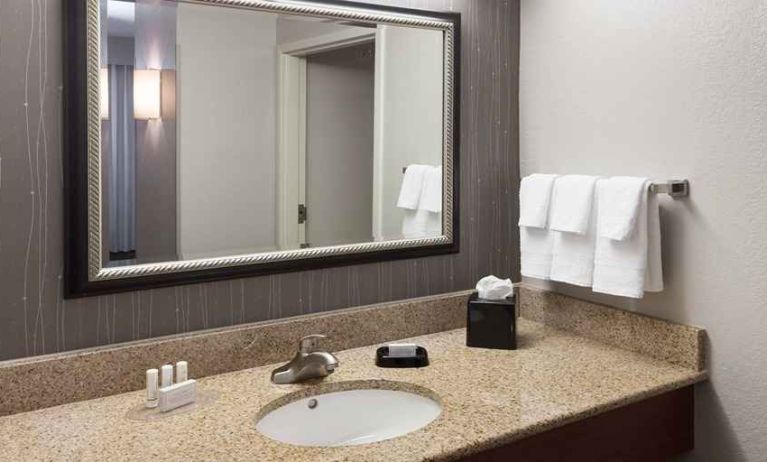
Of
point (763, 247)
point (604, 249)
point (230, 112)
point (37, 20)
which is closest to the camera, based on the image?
point (37, 20)

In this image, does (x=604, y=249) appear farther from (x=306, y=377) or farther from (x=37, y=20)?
(x=37, y=20)

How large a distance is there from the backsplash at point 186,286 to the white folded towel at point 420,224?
81 millimetres

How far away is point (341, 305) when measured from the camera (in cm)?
183

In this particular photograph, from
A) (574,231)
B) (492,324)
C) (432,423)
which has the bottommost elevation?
(432,423)

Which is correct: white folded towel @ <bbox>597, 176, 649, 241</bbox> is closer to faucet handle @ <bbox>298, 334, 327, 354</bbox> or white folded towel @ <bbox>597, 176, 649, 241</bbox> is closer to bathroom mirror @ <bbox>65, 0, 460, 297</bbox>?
bathroom mirror @ <bbox>65, 0, 460, 297</bbox>

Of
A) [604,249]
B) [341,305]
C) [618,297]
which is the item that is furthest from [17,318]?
[618,297]

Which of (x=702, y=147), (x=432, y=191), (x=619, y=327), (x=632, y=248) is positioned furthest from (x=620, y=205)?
(x=432, y=191)

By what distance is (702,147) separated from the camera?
5.28 ft

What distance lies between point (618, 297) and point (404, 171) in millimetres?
723

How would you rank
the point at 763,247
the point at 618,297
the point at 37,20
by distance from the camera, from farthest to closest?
the point at 618,297
the point at 763,247
the point at 37,20

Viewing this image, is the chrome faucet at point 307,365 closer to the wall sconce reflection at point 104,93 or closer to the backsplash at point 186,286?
the backsplash at point 186,286

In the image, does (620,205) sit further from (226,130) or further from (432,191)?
(226,130)

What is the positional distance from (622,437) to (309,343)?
0.78 meters

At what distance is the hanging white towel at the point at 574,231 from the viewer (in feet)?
5.90
